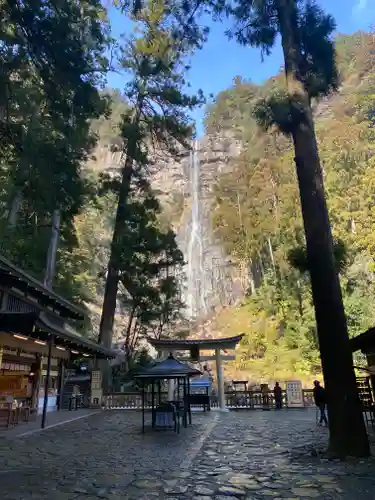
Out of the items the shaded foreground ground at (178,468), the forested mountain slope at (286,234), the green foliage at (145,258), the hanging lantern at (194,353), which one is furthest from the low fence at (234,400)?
the shaded foreground ground at (178,468)

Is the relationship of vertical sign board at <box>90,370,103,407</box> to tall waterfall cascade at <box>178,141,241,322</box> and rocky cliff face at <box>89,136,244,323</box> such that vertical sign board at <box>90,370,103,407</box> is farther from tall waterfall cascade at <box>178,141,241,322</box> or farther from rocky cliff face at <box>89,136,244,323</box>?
tall waterfall cascade at <box>178,141,241,322</box>

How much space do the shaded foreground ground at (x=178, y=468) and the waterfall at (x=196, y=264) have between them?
32.9 m

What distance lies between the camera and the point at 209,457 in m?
6.48

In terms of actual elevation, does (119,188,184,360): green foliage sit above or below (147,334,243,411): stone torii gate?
above

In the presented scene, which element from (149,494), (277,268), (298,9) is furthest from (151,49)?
(277,268)

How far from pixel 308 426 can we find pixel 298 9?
34.4ft

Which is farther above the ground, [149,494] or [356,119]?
[356,119]

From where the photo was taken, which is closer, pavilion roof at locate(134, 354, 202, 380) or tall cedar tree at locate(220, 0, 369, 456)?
tall cedar tree at locate(220, 0, 369, 456)

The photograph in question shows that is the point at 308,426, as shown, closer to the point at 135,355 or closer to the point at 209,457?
the point at 209,457

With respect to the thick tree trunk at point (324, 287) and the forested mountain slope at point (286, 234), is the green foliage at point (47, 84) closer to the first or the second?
the thick tree trunk at point (324, 287)

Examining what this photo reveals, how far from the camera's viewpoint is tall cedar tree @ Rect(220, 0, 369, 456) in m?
6.29

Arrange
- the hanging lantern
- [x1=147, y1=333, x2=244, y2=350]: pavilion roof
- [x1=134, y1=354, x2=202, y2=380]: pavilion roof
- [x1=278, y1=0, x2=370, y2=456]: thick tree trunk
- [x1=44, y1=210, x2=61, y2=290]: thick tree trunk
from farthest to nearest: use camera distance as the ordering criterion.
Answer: the hanging lantern, [x1=147, y1=333, x2=244, y2=350]: pavilion roof, [x1=44, y1=210, x2=61, y2=290]: thick tree trunk, [x1=134, y1=354, x2=202, y2=380]: pavilion roof, [x1=278, y1=0, x2=370, y2=456]: thick tree trunk

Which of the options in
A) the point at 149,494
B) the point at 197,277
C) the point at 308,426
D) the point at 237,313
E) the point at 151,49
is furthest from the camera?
the point at 197,277

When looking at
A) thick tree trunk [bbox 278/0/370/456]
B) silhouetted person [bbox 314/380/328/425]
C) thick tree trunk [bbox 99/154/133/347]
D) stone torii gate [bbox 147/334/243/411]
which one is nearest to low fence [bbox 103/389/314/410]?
stone torii gate [bbox 147/334/243/411]
